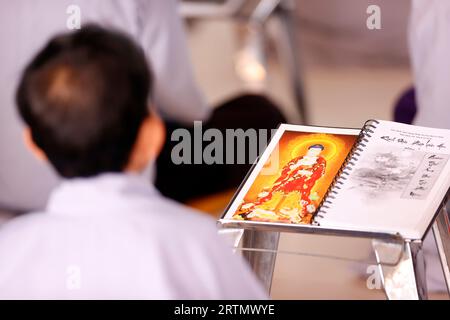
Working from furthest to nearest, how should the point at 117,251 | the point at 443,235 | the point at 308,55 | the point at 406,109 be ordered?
the point at 308,55
the point at 406,109
the point at 443,235
the point at 117,251

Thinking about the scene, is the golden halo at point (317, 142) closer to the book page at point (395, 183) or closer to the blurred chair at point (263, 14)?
the book page at point (395, 183)

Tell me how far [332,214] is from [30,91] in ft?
1.82

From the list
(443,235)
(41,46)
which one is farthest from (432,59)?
(41,46)

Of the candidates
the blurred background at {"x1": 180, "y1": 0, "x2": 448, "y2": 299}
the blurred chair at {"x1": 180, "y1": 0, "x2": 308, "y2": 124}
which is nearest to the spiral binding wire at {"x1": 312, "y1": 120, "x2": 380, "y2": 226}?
Result: the blurred background at {"x1": 180, "y1": 0, "x2": 448, "y2": 299}

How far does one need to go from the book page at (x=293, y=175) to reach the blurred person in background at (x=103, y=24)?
617mm

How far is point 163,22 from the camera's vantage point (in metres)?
2.57

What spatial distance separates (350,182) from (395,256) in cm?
14

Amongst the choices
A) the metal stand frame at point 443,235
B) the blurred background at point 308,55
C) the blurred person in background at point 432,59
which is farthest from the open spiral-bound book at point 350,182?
the blurred background at point 308,55

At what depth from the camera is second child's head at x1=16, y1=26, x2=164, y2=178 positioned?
137cm

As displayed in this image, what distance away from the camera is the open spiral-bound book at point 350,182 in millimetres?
1705

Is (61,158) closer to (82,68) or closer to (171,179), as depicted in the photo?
(82,68)

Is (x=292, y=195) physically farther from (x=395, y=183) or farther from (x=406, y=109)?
(x=406, y=109)

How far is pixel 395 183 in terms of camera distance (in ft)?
5.72
